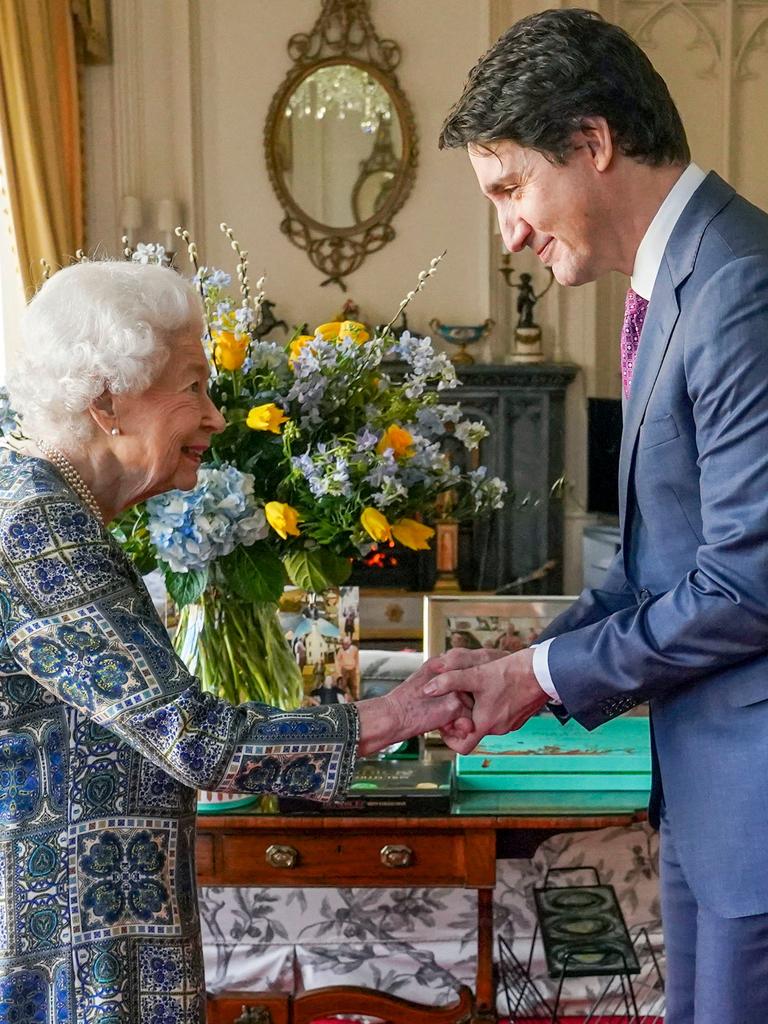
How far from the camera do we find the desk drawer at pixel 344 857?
1.97 metres

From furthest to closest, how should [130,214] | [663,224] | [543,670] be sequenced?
[130,214] → [543,670] → [663,224]

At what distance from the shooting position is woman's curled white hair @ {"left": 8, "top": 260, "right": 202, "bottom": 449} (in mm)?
1442

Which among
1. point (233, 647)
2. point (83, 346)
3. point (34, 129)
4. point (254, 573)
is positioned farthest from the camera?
point (34, 129)

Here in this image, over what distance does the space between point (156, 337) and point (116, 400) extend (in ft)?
0.29

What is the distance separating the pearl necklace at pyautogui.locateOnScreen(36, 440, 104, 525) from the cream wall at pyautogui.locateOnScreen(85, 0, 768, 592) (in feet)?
17.9

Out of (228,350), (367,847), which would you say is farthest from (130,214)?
(367,847)

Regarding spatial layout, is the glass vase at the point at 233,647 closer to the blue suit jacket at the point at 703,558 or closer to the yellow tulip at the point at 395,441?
the yellow tulip at the point at 395,441

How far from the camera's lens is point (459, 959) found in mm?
2277

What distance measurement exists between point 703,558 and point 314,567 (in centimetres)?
74

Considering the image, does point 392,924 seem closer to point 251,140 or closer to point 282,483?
point 282,483

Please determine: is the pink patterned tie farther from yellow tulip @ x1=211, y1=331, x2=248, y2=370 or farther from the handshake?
yellow tulip @ x1=211, y1=331, x2=248, y2=370

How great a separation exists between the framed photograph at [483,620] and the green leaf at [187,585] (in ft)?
1.79

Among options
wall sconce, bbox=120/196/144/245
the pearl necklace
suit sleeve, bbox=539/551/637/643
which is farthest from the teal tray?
wall sconce, bbox=120/196/144/245

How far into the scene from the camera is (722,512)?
1411mm
